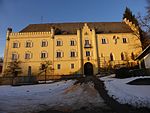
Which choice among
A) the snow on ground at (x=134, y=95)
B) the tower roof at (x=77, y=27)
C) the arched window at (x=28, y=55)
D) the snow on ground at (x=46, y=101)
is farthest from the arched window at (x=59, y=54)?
the snow on ground at (x=134, y=95)

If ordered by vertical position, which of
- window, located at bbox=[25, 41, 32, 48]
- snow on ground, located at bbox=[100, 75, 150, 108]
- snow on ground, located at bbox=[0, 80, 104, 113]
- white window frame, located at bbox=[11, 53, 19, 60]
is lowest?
snow on ground, located at bbox=[0, 80, 104, 113]

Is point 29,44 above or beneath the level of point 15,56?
above

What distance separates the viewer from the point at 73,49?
4762 centimetres

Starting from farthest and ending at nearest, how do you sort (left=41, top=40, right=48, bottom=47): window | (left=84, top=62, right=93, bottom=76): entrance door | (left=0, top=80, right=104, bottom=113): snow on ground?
(left=41, top=40, right=48, bottom=47): window
(left=84, top=62, right=93, bottom=76): entrance door
(left=0, top=80, right=104, bottom=113): snow on ground

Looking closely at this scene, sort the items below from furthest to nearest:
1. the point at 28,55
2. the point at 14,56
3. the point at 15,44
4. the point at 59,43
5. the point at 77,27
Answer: the point at 77,27, the point at 59,43, the point at 15,44, the point at 28,55, the point at 14,56

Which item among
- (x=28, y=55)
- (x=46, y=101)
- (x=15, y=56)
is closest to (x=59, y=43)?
(x=28, y=55)

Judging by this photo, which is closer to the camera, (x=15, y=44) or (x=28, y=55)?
(x=28, y=55)

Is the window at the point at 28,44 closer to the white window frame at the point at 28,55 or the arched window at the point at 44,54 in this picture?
the white window frame at the point at 28,55

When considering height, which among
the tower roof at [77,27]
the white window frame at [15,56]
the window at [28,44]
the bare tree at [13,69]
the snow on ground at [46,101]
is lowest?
the snow on ground at [46,101]

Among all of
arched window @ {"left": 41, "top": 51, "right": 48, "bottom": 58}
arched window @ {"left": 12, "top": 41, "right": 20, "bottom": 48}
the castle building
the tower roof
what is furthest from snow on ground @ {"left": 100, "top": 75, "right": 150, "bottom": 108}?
arched window @ {"left": 12, "top": 41, "right": 20, "bottom": 48}

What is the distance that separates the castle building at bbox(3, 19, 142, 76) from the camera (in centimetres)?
4612

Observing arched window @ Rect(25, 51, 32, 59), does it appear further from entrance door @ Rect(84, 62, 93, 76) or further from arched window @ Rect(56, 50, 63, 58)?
entrance door @ Rect(84, 62, 93, 76)

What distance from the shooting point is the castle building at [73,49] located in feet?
151

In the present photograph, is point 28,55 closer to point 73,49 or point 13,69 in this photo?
point 13,69
